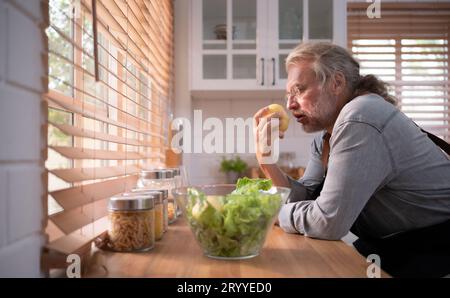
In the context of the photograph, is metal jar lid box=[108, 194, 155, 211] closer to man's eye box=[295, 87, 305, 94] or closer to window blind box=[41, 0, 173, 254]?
window blind box=[41, 0, 173, 254]

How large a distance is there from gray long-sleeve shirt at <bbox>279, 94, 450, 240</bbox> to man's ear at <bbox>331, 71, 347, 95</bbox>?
0.26m

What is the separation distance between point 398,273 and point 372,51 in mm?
2232

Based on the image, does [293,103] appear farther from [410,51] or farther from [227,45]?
[410,51]

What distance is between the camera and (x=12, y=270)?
0.55 meters

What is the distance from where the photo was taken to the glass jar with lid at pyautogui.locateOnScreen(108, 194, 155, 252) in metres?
0.78

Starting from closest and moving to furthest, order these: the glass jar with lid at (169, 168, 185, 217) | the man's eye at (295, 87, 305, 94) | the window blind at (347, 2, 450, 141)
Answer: the glass jar with lid at (169, 168, 185, 217) < the man's eye at (295, 87, 305, 94) < the window blind at (347, 2, 450, 141)

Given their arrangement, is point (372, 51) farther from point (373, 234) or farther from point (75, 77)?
point (75, 77)

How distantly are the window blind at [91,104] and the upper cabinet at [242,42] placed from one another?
290 mm

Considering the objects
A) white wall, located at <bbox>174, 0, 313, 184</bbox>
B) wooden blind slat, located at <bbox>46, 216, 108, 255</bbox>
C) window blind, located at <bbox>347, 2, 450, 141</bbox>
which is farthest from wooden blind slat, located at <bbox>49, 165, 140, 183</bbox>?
window blind, located at <bbox>347, 2, 450, 141</bbox>

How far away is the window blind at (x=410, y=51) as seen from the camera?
9.70ft

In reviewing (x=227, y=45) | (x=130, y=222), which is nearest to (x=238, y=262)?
(x=130, y=222)

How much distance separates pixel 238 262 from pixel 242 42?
68.0 inches

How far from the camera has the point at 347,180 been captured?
3.17 feet

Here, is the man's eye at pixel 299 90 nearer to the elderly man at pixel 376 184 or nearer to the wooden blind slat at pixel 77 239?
the elderly man at pixel 376 184
